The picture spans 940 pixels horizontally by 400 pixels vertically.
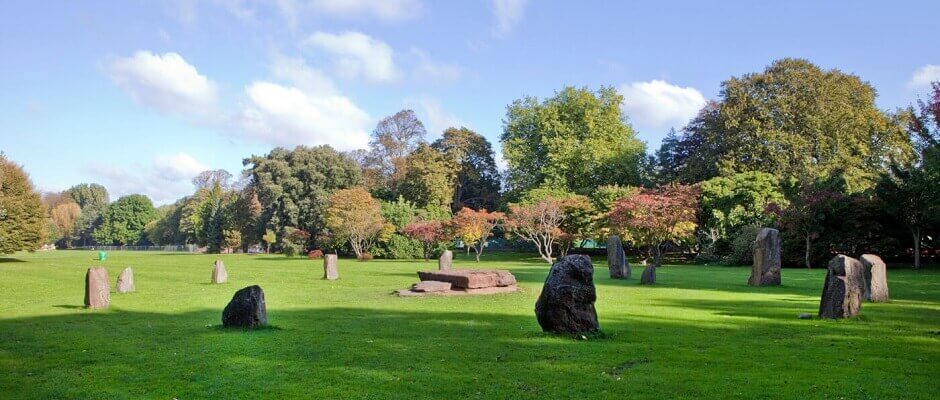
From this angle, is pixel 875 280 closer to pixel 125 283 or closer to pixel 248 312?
pixel 248 312

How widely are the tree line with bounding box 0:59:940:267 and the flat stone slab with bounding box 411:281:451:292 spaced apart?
14.3 metres

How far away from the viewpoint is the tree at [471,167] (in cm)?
6353

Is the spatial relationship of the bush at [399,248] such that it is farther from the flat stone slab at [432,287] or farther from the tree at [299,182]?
the flat stone slab at [432,287]

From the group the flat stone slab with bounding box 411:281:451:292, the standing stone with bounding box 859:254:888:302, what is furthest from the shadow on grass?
the flat stone slab with bounding box 411:281:451:292

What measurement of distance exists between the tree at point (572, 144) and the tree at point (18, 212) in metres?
Answer: 36.4

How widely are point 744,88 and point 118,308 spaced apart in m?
40.3

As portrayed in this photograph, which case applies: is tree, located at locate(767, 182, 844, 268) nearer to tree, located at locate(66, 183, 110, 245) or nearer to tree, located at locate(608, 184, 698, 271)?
tree, located at locate(608, 184, 698, 271)

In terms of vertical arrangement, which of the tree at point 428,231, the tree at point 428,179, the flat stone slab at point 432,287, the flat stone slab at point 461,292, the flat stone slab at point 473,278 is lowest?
the flat stone slab at point 461,292

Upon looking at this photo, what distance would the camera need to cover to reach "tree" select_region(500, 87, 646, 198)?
5225 cm

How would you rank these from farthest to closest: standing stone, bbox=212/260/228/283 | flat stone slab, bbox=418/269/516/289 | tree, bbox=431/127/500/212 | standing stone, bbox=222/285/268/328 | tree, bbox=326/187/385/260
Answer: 1. tree, bbox=431/127/500/212
2. tree, bbox=326/187/385/260
3. standing stone, bbox=212/260/228/283
4. flat stone slab, bbox=418/269/516/289
5. standing stone, bbox=222/285/268/328

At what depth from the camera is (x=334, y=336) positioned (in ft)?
35.2

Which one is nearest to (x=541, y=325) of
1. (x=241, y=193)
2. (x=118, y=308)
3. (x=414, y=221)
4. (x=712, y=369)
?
(x=712, y=369)

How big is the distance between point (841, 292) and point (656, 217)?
24880 mm

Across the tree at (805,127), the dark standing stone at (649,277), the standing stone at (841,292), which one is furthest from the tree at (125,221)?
the standing stone at (841,292)
